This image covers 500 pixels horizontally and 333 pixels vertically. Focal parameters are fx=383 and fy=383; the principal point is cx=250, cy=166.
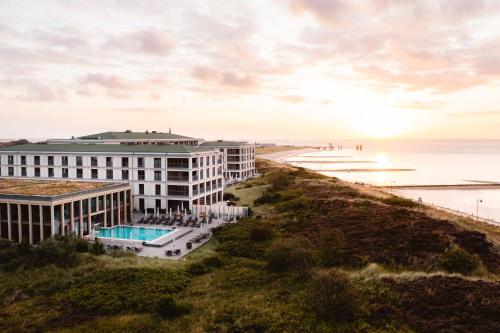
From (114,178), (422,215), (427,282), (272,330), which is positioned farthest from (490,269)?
(114,178)

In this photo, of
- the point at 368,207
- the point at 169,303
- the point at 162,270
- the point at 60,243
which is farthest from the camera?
the point at 368,207

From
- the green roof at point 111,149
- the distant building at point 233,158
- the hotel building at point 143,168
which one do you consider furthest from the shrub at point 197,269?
the distant building at point 233,158

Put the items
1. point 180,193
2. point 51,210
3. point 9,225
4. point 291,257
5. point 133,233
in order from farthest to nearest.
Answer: point 180,193, point 133,233, point 9,225, point 51,210, point 291,257

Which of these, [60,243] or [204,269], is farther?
[60,243]

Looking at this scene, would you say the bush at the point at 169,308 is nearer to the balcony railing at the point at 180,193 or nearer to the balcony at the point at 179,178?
the balcony railing at the point at 180,193

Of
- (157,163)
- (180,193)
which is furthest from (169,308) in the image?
(157,163)

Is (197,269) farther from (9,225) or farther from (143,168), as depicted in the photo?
(143,168)

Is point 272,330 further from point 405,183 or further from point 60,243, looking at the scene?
point 405,183
